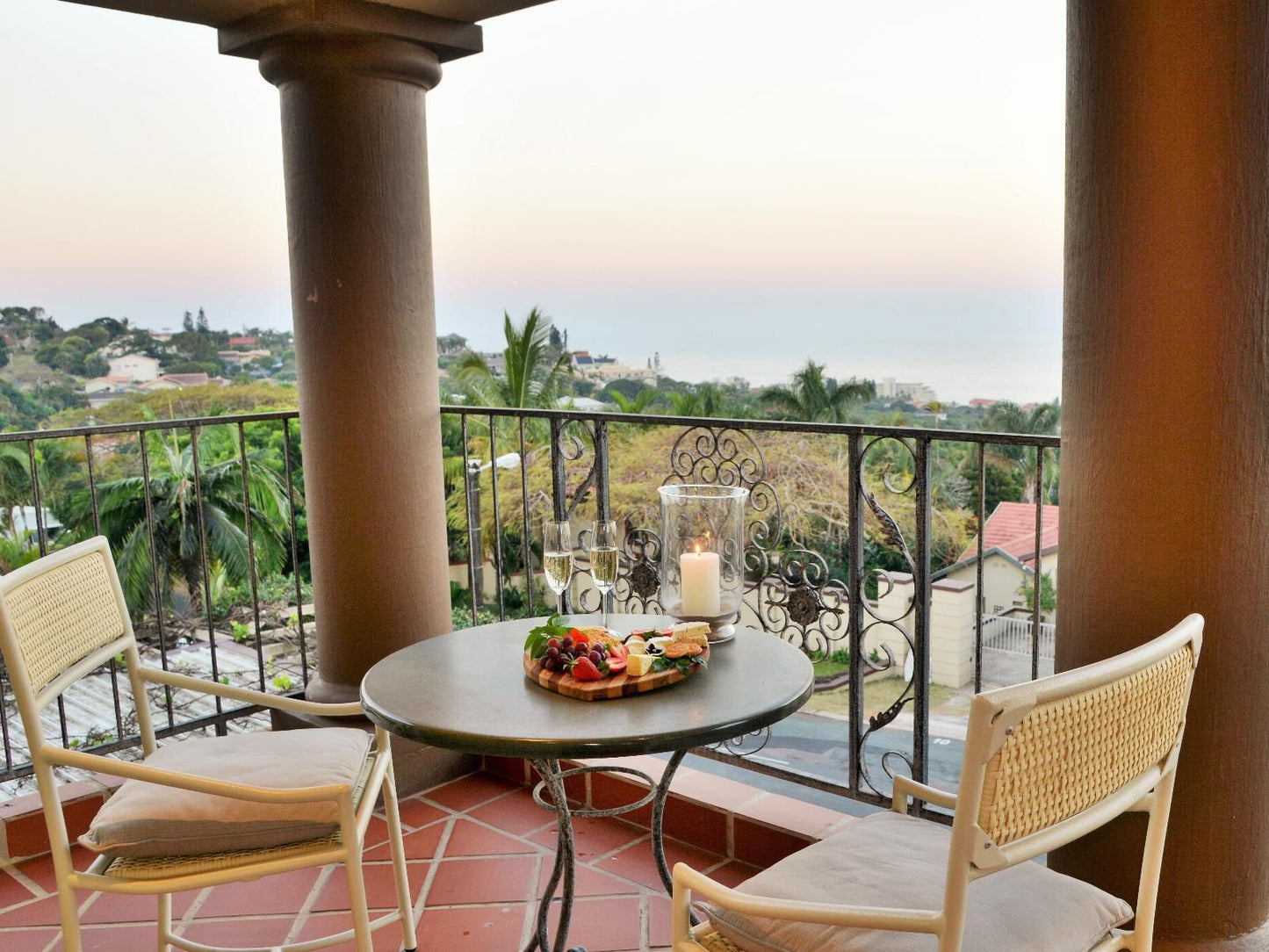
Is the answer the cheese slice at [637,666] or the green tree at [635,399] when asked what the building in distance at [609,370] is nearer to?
the green tree at [635,399]

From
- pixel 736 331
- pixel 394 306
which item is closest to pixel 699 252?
pixel 736 331

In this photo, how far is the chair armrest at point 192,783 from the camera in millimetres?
1548

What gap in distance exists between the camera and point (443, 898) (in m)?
2.38

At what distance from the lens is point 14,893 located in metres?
2.45

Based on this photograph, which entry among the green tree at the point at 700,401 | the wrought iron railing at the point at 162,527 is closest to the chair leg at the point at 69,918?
the wrought iron railing at the point at 162,527

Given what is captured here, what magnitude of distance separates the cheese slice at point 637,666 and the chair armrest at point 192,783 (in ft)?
1.60

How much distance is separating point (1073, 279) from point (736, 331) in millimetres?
24223

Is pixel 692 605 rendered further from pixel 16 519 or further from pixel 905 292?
pixel 905 292

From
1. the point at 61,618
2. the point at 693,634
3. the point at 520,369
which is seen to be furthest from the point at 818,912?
the point at 520,369

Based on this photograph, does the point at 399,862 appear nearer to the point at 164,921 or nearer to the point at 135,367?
the point at 164,921

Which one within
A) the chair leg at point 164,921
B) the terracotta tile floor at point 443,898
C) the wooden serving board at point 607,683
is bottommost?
the terracotta tile floor at point 443,898

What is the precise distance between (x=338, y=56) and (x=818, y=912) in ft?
7.87

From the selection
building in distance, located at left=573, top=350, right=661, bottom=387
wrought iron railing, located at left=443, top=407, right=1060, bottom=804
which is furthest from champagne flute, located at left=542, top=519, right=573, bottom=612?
building in distance, located at left=573, top=350, right=661, bottom=387

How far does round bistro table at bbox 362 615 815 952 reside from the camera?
144 centimetres
